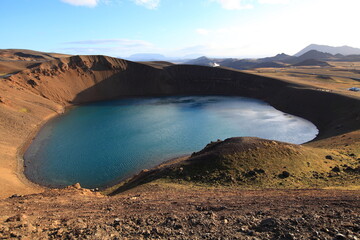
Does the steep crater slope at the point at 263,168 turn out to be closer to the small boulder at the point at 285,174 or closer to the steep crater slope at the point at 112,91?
the small boulder at the point at 285,174

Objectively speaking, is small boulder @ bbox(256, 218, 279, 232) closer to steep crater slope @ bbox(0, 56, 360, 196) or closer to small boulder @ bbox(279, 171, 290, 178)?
small boulder @ bbox(279, 171, 290, 178)

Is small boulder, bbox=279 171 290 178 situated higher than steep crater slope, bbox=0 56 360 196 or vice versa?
steep crater slope, bbox=0 56 360 196

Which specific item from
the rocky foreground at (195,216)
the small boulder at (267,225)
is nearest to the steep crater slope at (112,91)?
the rocky foreground at (195,216)

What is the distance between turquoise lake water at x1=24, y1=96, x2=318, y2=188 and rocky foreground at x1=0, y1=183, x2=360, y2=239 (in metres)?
12.5

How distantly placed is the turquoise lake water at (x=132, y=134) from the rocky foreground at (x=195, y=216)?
12454 millimetres

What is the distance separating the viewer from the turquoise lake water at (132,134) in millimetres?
30017

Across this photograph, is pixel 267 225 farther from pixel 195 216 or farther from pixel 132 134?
→ pixel 132 134

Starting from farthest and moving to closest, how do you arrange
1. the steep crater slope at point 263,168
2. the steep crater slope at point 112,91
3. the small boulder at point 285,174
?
the steep crater slope at point 112,91 → the small boulder at point 285,174 → the steep crater slope at point 263,168

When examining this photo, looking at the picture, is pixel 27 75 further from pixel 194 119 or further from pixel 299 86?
pixel 299 86

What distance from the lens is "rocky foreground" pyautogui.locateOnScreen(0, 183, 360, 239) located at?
9.65 meters

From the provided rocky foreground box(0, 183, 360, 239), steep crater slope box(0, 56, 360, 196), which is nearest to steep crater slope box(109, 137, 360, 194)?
rocky foreground box(0, 183, 360, 239)

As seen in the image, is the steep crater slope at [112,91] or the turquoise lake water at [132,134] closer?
the turquoise lake water at [132,134]

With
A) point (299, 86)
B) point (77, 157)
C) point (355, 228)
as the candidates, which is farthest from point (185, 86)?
point (355, 228)

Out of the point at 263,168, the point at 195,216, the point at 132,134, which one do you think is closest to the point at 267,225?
the point at 195,216
